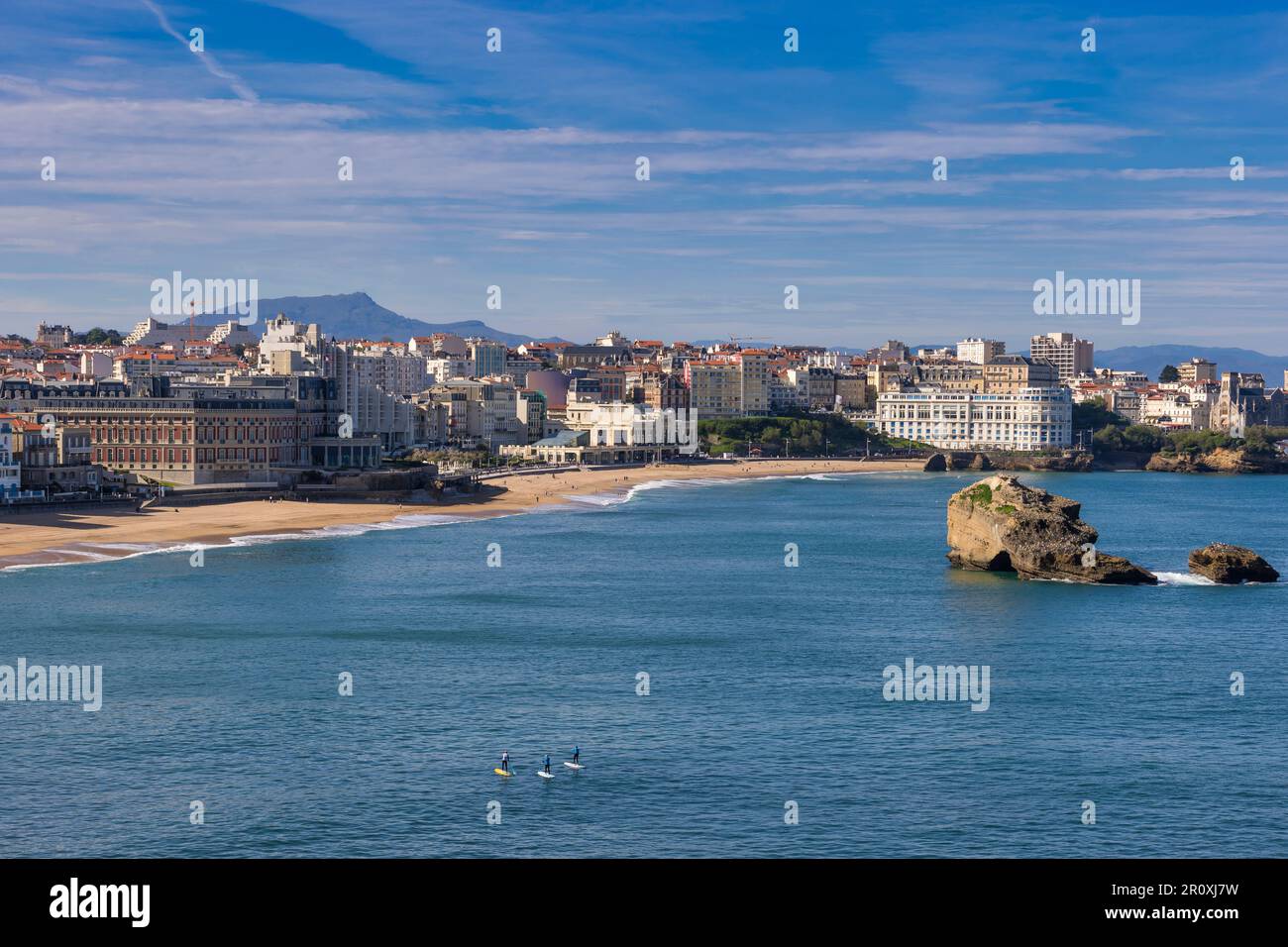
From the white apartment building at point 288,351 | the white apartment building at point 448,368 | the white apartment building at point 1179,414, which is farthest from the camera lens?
the white apartment building at point 1179,414

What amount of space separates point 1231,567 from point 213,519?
4642cm

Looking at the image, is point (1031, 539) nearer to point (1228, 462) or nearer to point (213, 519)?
point (213, 519)

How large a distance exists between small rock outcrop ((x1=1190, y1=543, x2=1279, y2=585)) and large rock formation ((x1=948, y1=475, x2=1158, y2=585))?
2.12m

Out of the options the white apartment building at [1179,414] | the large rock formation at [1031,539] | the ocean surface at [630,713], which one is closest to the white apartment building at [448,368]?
the white apartment building at [1179,414]

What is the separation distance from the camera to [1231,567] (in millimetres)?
52469

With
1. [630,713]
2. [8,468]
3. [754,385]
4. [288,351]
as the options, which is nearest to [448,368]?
[754,385]

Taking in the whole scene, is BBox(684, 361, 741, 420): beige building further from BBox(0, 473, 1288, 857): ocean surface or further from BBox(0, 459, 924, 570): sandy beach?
BBox(0, 473, 1288, 857): ocean surface

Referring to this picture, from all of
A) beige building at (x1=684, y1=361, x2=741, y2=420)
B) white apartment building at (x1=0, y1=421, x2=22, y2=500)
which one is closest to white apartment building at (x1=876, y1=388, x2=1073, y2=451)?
beige building at (x1=684, y1=361, x2=741, y2=420)

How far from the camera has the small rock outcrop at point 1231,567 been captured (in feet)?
172

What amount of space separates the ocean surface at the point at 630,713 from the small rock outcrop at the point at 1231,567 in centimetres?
123

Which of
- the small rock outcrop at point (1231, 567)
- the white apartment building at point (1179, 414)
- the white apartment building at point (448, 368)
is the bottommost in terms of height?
the small rock outcrop at point (1231, 567)

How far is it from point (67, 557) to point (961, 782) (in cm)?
4155

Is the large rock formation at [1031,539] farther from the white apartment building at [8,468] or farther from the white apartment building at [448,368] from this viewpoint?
the white apartment building at [448,368]
